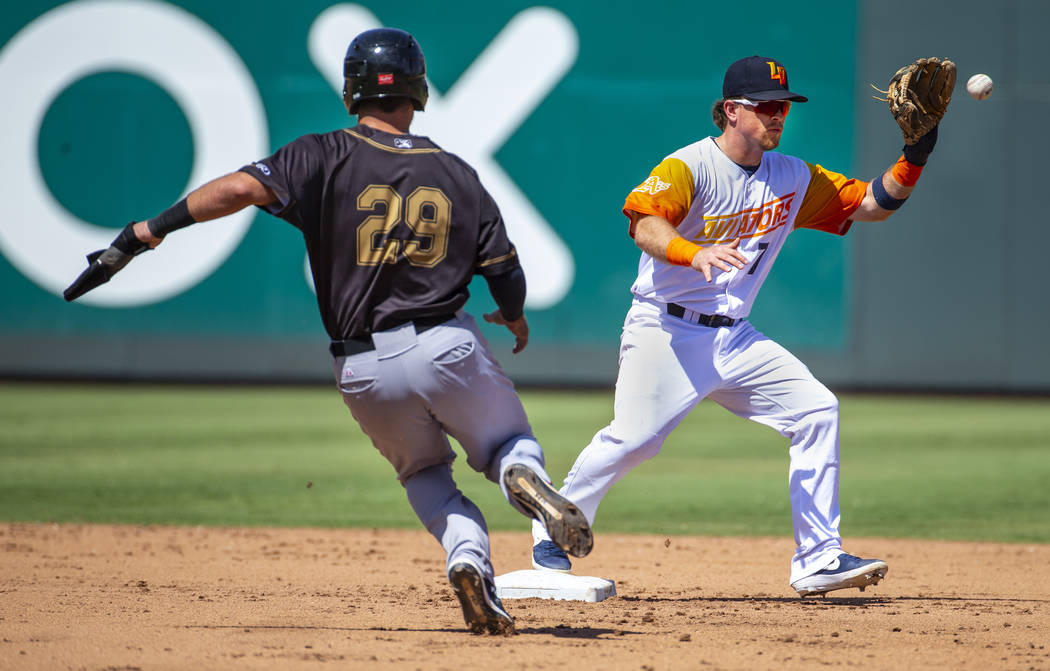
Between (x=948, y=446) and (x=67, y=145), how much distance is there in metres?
11.7

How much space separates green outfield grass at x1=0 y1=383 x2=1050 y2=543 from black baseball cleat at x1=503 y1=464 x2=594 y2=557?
371cm

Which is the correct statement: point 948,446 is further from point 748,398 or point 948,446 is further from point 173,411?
point 173,411

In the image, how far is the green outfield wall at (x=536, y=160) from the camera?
16016 mm

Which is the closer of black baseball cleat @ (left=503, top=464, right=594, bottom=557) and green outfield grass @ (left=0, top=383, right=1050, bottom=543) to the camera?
black baseball cleat @ (left=503, top=464, right=594, bottom=557)

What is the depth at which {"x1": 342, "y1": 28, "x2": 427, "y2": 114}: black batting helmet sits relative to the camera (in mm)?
4074

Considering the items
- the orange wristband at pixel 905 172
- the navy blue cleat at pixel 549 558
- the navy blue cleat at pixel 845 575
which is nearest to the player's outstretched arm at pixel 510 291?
the navy blue cleat at pixel 549 558

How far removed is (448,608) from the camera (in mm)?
4930

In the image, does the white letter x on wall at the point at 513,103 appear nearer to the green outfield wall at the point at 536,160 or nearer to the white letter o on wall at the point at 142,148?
the green outfield wall at the point at 536,160

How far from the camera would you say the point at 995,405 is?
15414 millimetres

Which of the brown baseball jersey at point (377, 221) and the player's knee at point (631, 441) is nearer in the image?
the brown baseball jersey at point (377, 221)

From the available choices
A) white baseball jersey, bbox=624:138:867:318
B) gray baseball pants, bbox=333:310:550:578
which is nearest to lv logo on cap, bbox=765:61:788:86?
white baseball jersey, bbox=624:138:867:318

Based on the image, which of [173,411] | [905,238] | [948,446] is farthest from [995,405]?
[173,411]

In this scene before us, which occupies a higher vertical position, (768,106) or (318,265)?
(768,106)

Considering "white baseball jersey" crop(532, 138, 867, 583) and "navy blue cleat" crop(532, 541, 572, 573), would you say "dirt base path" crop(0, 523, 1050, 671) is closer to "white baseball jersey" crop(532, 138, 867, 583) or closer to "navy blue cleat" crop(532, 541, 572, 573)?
"navy blue cleat" crop(532, 541, 572, 573)
